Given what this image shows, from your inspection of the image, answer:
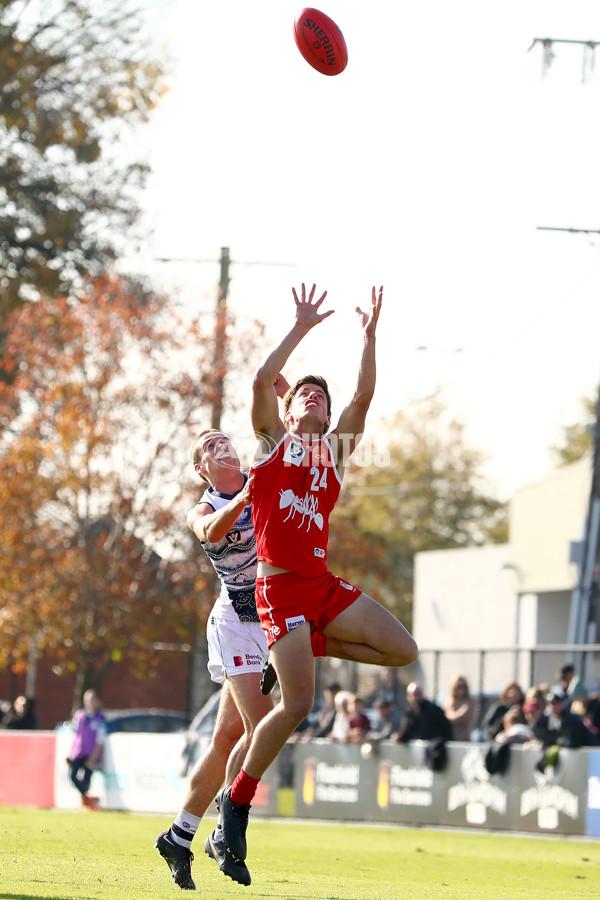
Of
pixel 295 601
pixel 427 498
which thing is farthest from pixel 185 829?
pixel 427 498

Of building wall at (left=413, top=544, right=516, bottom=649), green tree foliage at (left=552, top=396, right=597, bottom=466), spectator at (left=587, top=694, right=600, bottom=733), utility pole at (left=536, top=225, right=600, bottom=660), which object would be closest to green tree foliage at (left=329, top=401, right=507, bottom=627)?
green tree foliage at (left=552, top=396, right=597, bottom=466)

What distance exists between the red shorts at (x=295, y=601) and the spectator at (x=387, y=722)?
12.5 m

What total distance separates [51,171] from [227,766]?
2218 centimetres

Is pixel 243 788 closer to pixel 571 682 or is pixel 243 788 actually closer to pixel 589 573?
pixel 571 682

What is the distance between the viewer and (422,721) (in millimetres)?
18688

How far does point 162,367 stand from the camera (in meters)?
27.2

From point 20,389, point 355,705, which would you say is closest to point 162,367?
point 20,389

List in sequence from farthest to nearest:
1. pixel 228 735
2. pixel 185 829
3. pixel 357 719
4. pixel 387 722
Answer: pixel 387 722, pixel 357 719, pixel 228 735, pixel 185 829

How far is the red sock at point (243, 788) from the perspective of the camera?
280 inches

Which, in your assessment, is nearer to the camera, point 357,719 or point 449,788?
point 449,788

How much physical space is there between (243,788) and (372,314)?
8.63 feet

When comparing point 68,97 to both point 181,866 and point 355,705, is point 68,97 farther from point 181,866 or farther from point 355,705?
point 181,866

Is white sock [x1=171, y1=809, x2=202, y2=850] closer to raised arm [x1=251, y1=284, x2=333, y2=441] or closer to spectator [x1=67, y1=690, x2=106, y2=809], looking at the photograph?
raised arm [x1=251, y1=284, x2=333, y2=441]

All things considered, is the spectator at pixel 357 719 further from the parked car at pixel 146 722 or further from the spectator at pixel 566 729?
the parked car at pixel 146 722
